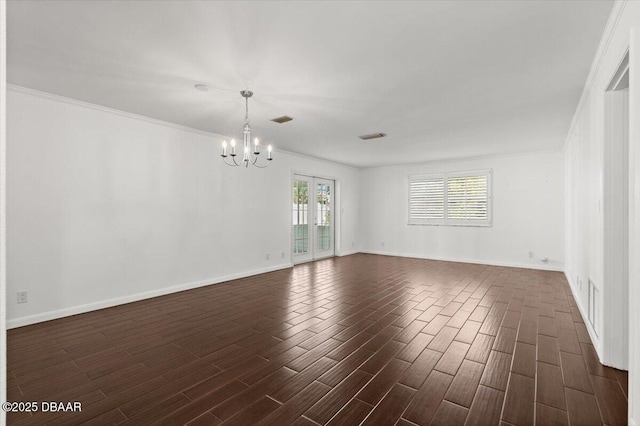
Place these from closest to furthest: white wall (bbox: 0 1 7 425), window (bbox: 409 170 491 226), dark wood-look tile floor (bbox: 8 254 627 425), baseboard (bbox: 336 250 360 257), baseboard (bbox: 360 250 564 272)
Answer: white wall (bbox: 0 1 7 425) → dark wood-look tile floor (bbox: 8 254 627 425) → baseboard (bbox: 360 250 564 272) → window (bbox: 409 170 491 226) → baseboard (bbox: 336 250 360 257)

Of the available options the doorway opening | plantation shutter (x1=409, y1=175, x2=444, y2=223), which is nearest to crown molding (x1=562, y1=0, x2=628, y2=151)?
→ the doorway opening

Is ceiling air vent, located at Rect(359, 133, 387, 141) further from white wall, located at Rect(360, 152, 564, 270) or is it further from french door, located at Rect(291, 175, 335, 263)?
white wall, located at Rect(360, 152, 564, 270)

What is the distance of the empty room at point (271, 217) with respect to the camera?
1990 millimetres

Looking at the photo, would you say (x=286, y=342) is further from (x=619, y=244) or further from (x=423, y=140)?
(x=423, y=140)

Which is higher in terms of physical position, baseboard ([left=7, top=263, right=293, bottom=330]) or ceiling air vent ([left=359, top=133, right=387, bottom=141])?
ceiling air vent ([left=359, top=133, right=387, bottom=141])

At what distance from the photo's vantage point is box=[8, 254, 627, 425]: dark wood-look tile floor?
1.90 metres

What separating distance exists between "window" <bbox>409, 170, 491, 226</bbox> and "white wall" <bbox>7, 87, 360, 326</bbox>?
14.4ft

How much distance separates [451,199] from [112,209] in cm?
697

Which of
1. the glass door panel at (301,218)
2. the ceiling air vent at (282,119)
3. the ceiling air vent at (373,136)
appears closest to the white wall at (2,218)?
the ceiling air vent at (282,119)

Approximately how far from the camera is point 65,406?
77.4 inches

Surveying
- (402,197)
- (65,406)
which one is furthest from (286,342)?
(402,197)

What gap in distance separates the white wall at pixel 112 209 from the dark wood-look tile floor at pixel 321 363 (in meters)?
0.41

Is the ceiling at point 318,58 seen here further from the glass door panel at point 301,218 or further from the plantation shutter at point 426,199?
the plantation shutter at point 426,199

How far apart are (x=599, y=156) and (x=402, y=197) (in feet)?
19.1
